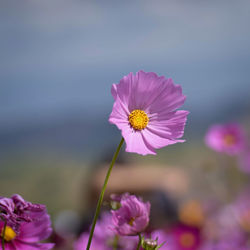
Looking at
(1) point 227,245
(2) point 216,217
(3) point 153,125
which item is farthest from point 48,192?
(3) point 153,125

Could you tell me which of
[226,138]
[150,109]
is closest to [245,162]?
[226,138]

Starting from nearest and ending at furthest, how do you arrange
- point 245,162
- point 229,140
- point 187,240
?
point 187,240 < point 229,140 < point 245,162

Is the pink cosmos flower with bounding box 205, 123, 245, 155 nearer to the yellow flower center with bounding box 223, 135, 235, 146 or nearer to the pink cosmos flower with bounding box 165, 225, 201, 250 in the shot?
the yellow flower center with bounding box 223, 135, 235, 146

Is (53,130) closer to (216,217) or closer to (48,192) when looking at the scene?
(48,192)

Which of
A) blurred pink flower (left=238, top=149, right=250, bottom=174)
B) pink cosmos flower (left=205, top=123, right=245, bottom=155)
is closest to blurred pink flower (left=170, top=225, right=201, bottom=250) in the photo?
pink cosmos flower (left=205, top=123, right=245, bottom=155)

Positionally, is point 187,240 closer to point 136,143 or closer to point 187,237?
point 187,237

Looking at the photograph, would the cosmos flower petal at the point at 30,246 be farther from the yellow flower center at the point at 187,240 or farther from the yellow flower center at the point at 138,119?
the yellow flower center at the point at 187,240

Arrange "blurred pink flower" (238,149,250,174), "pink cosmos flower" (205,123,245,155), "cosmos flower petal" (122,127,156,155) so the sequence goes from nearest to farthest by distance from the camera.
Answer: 1. "cosmos flower petal" (122,127,156,155)
2. "pink cosmos flower" (205,123,245,155)
3. "blurred pink flower" (238,149,250,174)
